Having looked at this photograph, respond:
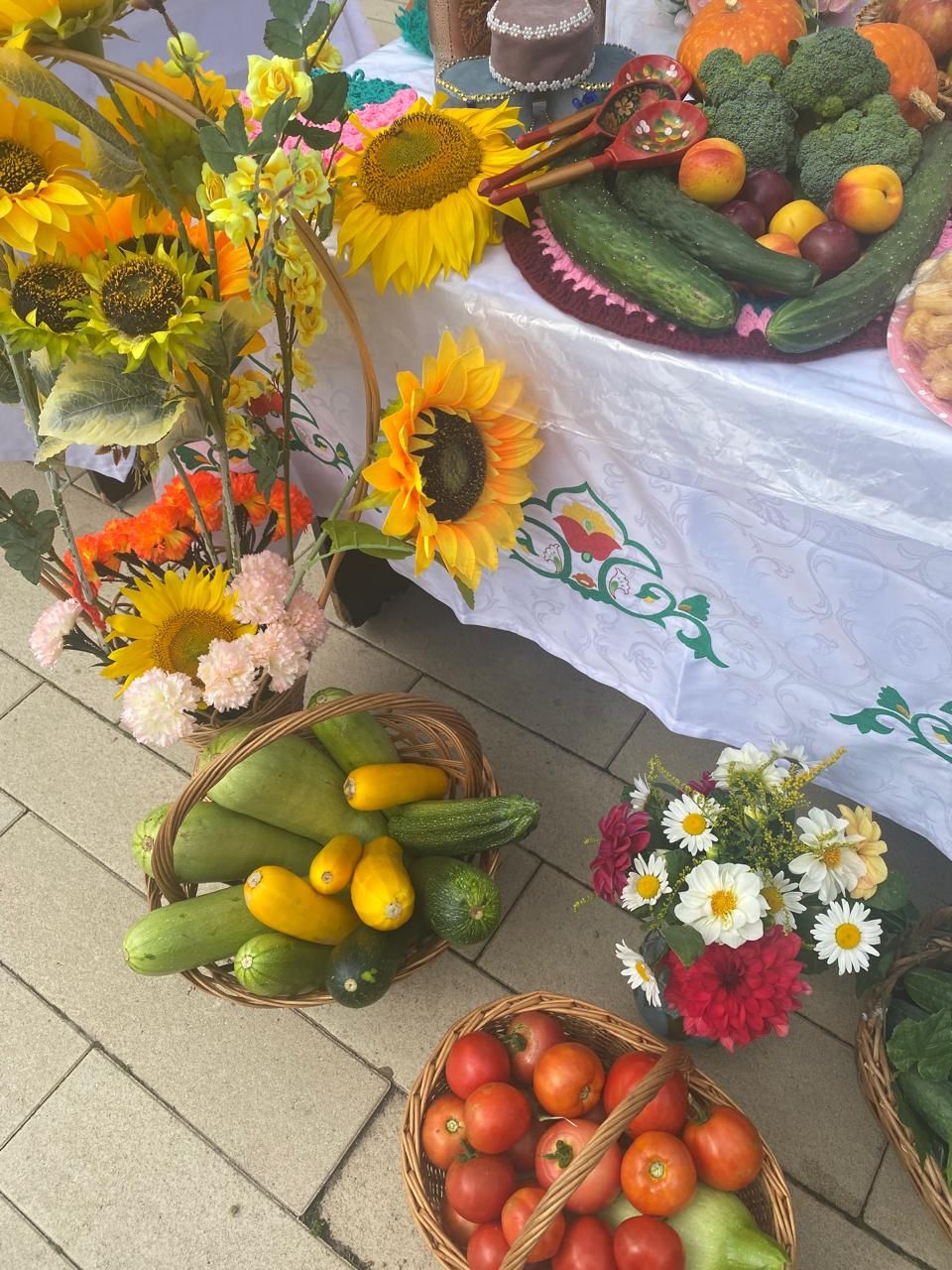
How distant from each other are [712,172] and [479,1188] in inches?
38.3

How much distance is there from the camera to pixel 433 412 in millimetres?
873

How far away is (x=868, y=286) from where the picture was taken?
0.72m

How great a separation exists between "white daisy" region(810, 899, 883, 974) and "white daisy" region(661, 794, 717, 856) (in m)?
0.13

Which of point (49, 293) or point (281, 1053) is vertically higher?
point (49, 293)

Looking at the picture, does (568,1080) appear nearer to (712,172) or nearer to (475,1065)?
(475,1065)

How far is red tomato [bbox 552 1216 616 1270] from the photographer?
0.85 m

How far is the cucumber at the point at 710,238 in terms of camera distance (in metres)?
0.73

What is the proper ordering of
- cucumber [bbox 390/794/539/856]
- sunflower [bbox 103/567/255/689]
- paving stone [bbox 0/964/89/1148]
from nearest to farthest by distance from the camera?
sunflower [bbox 103/567/255/689] → cucumber [bbox 390/794/539/856] → paving stone [bbox 0/964/89/1148]

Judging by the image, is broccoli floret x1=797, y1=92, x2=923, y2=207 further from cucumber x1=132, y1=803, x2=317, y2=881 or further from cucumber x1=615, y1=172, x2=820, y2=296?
cucumber x1=132, y1=803, x2=317, y2=881

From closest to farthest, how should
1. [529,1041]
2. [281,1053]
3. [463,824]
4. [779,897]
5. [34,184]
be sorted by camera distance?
[34,184] < [779,897] < [529,1041] < [463,824] < [281,1053]

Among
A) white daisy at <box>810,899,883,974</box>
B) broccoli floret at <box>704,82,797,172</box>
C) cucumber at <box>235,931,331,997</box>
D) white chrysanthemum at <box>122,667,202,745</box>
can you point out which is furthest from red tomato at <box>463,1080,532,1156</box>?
broccoli floret at <box>704,82,797,172</box>

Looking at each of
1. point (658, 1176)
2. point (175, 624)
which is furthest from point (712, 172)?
point (658, 1176)

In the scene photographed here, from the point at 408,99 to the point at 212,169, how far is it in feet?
1.41

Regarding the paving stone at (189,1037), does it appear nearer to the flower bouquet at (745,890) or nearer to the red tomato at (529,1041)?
the red tomato at (529,1041)
